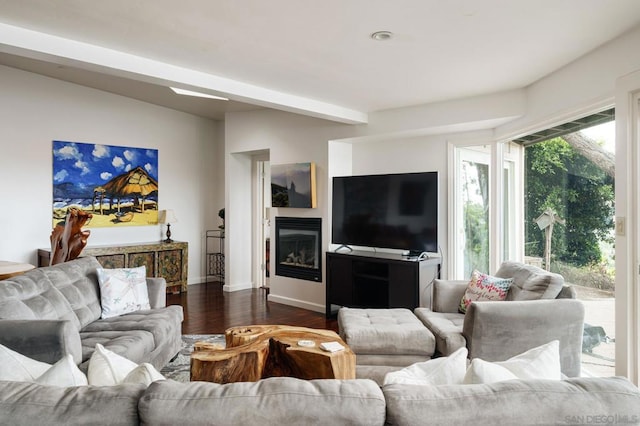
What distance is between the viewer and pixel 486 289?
11.1ft

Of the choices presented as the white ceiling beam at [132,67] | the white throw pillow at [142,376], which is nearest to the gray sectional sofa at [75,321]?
the white throw pillow at [142,376]

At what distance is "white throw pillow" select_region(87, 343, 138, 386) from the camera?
1358 millimetres

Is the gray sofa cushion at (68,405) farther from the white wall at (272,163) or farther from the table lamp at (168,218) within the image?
the table lamp at (168,218)

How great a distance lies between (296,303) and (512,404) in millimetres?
4801

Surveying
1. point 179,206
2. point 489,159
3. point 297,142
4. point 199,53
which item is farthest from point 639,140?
point 179,206

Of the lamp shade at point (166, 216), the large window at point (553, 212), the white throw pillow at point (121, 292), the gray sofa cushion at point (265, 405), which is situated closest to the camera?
the gray sofa cushion at point (265, 405)

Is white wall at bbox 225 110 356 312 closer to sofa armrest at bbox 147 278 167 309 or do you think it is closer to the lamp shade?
the lamp shade

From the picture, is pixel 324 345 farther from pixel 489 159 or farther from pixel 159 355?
pixel 489 159

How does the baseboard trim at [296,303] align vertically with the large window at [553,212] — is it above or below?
below

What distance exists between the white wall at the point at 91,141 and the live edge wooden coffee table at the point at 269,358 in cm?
408

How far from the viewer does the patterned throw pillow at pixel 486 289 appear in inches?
132

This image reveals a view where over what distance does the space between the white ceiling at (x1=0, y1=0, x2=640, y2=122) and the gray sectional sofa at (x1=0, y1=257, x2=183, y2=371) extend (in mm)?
1521

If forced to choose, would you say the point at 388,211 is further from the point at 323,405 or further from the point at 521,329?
the point at 323,405

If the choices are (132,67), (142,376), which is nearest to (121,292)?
(132,67)
